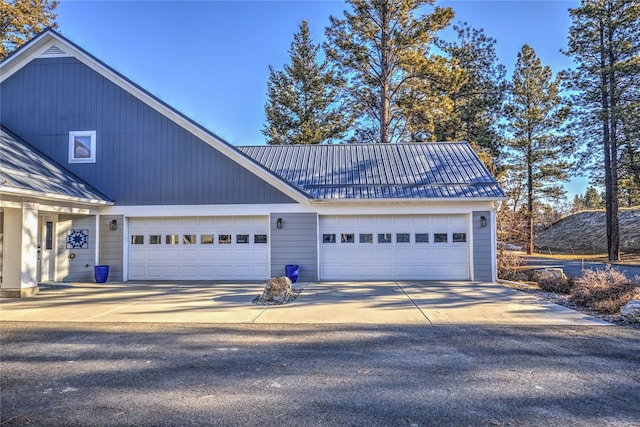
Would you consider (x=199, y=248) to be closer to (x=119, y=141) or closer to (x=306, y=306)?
(x=119, y=141)

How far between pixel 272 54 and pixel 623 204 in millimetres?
36591

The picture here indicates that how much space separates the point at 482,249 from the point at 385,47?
12.8m

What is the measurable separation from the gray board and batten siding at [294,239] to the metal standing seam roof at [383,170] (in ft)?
2.88

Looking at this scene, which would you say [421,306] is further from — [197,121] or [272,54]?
[272,54]

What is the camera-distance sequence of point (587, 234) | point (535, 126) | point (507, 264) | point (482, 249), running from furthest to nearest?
1. point (587, 234)
2. point (535, 126)
3. point (507, 264)
4. point (482, 249)

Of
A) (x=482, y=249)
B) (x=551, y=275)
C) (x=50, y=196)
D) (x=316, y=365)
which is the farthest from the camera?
(x=482, y=249)

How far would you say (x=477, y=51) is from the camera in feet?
80.1

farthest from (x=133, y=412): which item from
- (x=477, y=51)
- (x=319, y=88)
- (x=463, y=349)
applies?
(x=477, y=51)

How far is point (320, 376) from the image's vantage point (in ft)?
13.8

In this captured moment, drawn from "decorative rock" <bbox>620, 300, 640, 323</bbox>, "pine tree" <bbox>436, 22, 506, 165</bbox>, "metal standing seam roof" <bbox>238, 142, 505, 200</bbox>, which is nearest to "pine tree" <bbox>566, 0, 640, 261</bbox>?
"pine tree" <bbox>436, 22, 506, 165</bbox>

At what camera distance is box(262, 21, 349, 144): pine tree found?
23250 mm

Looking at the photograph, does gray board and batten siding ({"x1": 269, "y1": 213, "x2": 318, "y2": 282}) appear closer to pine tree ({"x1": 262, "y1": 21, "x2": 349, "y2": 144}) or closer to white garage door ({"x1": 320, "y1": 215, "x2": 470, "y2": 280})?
white garage door ({"x1": 320, "y1": 215, "x2": 470, "y2": 280})

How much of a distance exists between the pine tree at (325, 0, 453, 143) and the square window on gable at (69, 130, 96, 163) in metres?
12.9

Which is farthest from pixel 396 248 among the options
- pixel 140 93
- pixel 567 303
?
pixel 140 93
